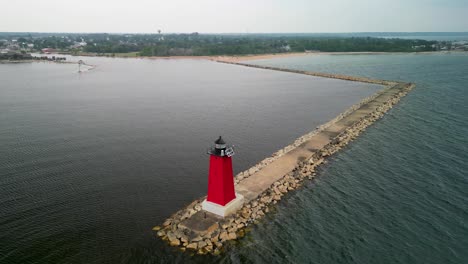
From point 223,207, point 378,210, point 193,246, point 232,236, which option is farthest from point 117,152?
point 378,210

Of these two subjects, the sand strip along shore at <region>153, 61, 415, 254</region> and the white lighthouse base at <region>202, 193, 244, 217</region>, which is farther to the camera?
the white lighthouse base at <region>202, 193, 244, 217</region>

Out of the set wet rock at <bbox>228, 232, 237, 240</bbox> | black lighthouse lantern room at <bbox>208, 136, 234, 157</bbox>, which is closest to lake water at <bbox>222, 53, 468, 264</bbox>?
wet rock at <bbox>228, 232, 237, 240</bbox>

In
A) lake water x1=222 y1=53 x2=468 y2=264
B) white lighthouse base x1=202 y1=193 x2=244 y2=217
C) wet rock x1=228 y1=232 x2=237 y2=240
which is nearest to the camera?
lake water x1=222 y1=53 x2=468 y2=264

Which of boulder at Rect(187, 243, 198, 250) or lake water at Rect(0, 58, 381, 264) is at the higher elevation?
lake water at Rect(0, 58, 381, 264)

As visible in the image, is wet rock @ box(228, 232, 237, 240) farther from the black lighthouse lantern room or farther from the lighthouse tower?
the black lighthouse lantern room

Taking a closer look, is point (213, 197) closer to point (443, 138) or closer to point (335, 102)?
point (443, 138)

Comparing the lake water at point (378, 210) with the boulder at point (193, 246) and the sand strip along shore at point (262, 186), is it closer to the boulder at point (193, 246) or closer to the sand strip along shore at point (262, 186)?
the sand strip along shore at point (262, 186)
